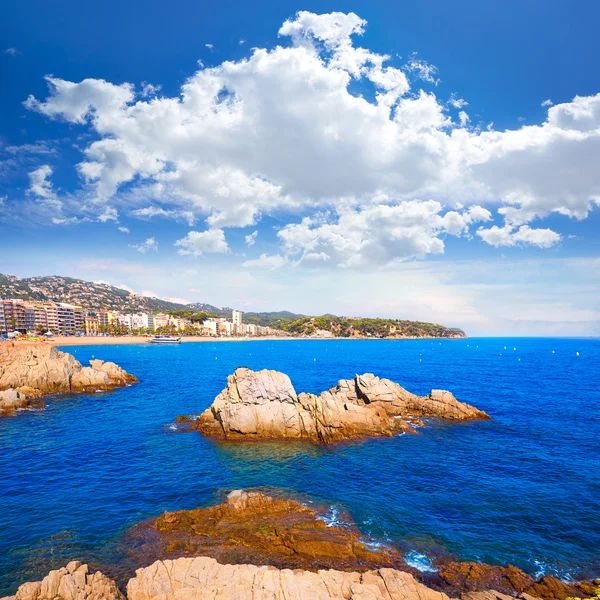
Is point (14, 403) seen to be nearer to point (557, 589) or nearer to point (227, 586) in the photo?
point (227, 586)

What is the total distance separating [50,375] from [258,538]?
64.6 metres

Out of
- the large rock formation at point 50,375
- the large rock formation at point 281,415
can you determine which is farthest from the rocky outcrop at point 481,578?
the large rock formation at point 50,375

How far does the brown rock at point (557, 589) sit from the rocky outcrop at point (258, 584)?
583 centimetres

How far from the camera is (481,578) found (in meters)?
17.5

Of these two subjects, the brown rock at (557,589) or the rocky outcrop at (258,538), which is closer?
the brown rock at (557,589)

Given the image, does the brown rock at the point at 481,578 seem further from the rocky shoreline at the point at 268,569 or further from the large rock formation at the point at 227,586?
the large rock formation at the point at 227,586

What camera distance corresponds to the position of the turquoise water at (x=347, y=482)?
20203 millimetres

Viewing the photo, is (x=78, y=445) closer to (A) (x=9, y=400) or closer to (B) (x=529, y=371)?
(A) (x=9, y=400)

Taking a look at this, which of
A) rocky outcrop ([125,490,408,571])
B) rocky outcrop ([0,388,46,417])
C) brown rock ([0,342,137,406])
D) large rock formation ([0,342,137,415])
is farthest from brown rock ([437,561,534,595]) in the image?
brown rock ([0,342,137,406])

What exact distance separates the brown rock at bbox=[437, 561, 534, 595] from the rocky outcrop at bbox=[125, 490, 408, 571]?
239 centimetres

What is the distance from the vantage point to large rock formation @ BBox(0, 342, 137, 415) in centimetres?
6222

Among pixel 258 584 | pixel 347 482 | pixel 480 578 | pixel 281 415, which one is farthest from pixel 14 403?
pixel 480 578

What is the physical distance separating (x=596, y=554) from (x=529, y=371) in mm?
95643

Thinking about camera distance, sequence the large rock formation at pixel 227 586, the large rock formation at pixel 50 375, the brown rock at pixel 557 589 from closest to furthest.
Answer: the large rock formation at pixel 227 586
the brown rock at pixel 557 589
the large rock formation at pixel 50 375
